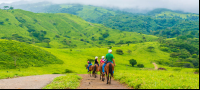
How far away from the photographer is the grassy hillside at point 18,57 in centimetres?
5047

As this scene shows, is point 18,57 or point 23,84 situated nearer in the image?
point 23,84

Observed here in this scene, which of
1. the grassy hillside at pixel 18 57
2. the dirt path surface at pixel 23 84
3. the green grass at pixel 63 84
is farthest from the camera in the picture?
the grassy hillside at pixel 18 57

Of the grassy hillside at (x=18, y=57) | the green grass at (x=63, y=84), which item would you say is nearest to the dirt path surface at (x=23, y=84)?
the green grass at (x=63, y=84)

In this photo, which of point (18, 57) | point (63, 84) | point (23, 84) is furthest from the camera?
point (18, 57)

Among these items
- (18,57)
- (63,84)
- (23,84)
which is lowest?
(18,57)

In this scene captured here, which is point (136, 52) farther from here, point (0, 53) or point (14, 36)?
point (14, 36)

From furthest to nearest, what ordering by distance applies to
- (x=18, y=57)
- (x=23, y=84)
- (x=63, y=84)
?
(x=18, y=57), (x=23, y=84), (x=63, y=84)

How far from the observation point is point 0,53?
175ft

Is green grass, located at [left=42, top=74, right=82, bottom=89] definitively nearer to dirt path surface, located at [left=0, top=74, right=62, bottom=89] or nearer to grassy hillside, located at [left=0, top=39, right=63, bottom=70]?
dirt path surface, located at [left=0, top=74, right=62, bottom=89]

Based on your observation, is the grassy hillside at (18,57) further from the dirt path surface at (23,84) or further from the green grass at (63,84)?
the green grass at (63,84)

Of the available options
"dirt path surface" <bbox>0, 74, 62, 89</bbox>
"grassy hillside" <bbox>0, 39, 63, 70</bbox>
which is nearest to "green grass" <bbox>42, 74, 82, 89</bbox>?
"dirt path surface" <bbox>0, 74, 62, 89</bbox>

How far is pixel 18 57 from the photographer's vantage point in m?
55.5

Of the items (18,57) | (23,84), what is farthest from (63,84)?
(18,57)

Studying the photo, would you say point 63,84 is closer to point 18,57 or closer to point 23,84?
point 23,84
